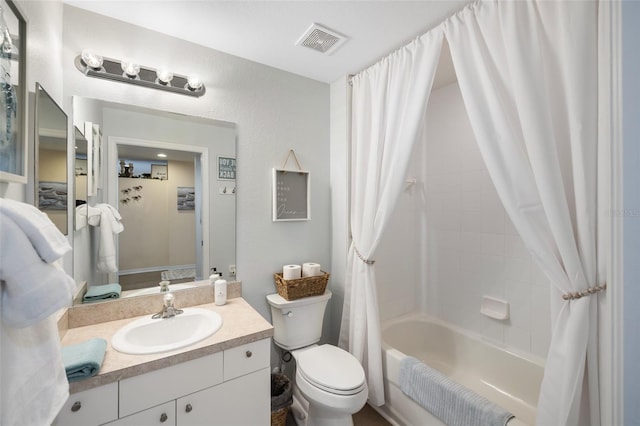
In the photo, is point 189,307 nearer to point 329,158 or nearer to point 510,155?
point 329,158

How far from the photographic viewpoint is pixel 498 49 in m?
1.27

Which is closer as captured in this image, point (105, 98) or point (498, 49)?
point (498, 49)

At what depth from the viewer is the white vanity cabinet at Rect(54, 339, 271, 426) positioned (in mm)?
1081

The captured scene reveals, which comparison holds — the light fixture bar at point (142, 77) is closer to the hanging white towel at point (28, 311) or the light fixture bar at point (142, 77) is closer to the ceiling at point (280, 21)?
the ceiling at point (280, 21)

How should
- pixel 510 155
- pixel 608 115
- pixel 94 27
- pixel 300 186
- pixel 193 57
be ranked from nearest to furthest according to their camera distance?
pixel 608 115 < pixel 510 155 < pixel 94 27 < pixel 193 57 < pixel 300 186

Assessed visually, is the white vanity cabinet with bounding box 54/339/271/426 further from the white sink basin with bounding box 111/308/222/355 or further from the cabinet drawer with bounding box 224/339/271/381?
the white sink basin with bounding box 111/308/222/355

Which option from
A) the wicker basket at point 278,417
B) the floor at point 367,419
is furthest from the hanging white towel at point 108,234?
the floor at point 367,419

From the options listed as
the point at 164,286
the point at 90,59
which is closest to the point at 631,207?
the point at 164,286

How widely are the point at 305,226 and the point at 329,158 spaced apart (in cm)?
61

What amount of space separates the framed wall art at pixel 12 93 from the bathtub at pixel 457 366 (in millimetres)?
2018

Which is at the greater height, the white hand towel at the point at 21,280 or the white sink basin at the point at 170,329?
the white hand towel at the point at 21,280

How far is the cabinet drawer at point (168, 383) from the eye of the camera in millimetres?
1117

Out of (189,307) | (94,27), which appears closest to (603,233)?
(189,307)

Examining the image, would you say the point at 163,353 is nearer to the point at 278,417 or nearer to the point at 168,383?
the point at 168,383
